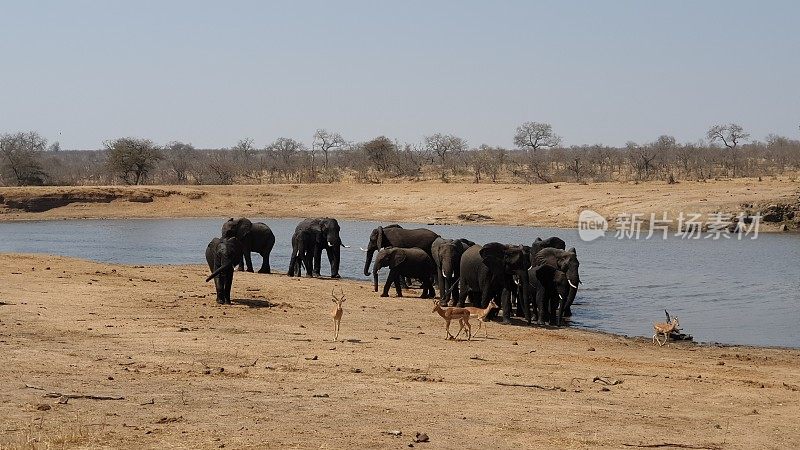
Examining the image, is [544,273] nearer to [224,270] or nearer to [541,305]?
[541,305]

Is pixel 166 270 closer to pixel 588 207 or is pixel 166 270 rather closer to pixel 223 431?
pixel 223 431

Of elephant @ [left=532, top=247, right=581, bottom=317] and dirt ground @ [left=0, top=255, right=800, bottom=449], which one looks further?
elephant @ [left=532, top=247, right=581, bottom=317]

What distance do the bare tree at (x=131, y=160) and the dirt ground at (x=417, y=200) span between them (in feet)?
35.4

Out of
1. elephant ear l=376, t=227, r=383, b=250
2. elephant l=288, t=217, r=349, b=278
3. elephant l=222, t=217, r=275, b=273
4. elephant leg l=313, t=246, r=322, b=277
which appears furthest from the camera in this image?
elephant leg l=313, t=246, r=322, b=277

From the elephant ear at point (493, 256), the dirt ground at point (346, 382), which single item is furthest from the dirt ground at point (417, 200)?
the dirt ground at point (346, 382)

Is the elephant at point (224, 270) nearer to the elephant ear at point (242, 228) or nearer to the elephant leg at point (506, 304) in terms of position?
the elephant leg at point (506, 304)

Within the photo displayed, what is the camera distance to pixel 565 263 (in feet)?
64.9

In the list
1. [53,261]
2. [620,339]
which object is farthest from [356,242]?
[620,339]

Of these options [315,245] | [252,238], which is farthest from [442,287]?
[252,238]

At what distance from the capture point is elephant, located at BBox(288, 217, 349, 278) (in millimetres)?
27391

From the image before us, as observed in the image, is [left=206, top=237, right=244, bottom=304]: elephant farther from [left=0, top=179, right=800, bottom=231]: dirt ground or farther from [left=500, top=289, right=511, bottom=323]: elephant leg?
[left=0, top=179, right=800, bottom=231]: dirt ground

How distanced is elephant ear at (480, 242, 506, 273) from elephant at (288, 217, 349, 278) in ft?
26.3

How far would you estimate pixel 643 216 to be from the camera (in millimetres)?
45188

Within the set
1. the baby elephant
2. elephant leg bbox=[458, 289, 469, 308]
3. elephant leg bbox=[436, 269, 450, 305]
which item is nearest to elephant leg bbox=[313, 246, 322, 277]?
the baby elephant
